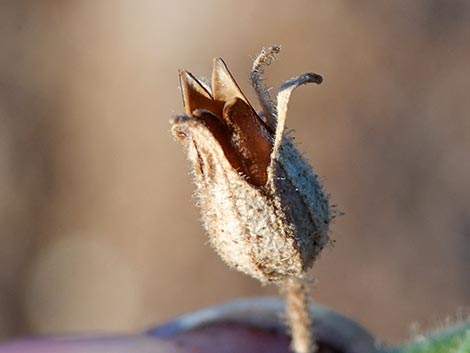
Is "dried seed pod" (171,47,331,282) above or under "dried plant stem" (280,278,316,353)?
above

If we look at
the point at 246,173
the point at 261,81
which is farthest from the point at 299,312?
the point at 261,81

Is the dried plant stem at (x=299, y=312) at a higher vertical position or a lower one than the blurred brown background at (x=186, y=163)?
lower

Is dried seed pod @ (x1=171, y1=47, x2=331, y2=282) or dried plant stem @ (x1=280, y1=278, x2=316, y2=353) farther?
dried plant stem @ (x1=280, y1=278, x2=316, y2=353)

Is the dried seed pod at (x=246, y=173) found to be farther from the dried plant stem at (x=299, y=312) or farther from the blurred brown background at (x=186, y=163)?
the blurred brown background at (x=186, y=163)

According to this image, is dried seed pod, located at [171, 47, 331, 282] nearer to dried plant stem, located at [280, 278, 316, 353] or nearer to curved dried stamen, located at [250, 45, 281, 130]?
curved dried stamen, located at [250, 45, 281, 130]

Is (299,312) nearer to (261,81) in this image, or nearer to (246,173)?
(246,173)

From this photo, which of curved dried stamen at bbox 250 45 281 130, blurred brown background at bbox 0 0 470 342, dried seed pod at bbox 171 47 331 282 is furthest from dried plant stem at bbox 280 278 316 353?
blurred brown background at bbox 0 0 470 342

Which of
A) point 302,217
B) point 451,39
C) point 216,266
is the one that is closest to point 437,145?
point 451,39

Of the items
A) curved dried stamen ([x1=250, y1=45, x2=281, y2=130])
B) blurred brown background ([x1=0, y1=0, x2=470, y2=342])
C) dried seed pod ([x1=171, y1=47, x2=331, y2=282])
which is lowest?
dried seed pod ([x1=171, y1=47, x2=331, y2=282])

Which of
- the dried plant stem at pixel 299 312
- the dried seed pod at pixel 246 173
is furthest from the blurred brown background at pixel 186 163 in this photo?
the dried seed pod at pixel 246 173
